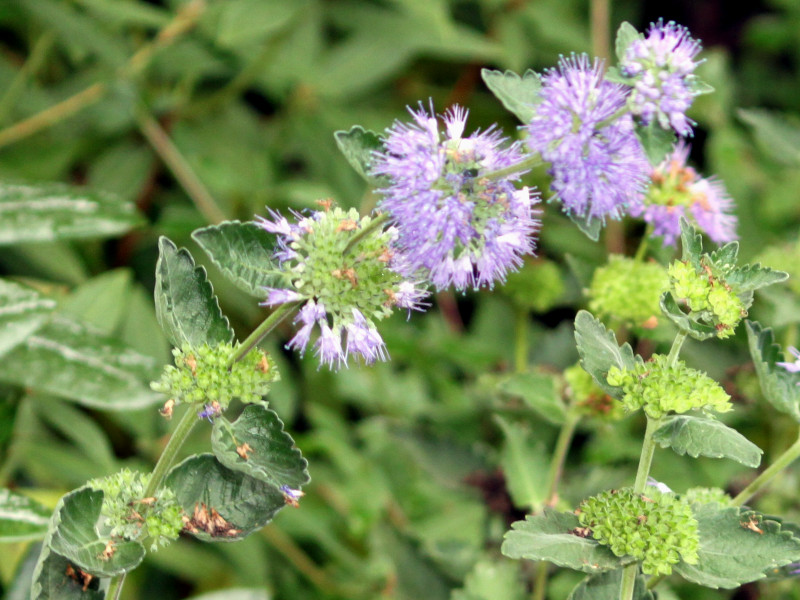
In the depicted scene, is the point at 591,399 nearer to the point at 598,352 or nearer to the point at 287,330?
the point at 598,352

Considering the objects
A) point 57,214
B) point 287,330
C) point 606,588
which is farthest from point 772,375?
point 287,330

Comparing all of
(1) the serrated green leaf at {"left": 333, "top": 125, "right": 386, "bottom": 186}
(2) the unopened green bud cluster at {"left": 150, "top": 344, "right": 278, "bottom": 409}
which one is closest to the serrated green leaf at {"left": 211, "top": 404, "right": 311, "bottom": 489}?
(2) the unopened green bud cluster at {"left": 150, "top": 344, "right": 278, "bottom": 409}

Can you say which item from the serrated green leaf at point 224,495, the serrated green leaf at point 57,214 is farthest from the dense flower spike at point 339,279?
the serrated green leaf at point 57,214

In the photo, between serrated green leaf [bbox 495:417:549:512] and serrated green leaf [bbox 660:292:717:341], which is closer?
serrated green leaf [bbox 660:292:717:341]

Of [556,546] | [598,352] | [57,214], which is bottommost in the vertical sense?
[556,546]

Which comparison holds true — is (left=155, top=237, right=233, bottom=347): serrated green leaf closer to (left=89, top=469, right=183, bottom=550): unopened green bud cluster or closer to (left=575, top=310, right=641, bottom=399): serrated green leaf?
(left=89, top=469, right=183, bottom=550): unopened green bud cluster
